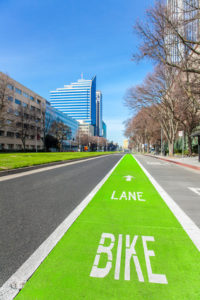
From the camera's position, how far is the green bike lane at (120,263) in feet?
7.55

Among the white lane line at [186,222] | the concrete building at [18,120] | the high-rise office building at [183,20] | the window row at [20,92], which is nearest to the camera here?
the white lane line at [186,222]

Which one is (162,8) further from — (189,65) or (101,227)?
(101,227)

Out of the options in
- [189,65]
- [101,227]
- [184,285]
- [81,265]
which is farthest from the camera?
[189,65]

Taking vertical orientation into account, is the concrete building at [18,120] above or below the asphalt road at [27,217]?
above

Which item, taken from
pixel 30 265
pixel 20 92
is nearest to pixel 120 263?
pixel 30 265

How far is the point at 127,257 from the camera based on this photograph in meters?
2.98

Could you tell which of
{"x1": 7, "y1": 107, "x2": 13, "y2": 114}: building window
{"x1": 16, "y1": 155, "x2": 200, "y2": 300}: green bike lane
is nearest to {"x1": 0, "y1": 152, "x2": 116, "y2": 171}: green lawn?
{"x1": 16, "y1": 155, "x2": 200, "y2": 300}: green bike lane

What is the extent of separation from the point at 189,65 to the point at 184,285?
2073 centimetres

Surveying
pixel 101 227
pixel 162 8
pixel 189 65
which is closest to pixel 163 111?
pixel 189 65

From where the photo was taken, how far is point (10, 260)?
2904 mm

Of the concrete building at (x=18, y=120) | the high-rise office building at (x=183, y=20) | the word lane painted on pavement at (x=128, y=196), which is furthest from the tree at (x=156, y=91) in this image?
the concrete building at (x=18, y=120)

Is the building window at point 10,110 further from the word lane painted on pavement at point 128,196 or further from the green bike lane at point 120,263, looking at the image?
the green bike lane at point 120,263

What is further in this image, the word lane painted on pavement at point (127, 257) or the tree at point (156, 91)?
the tree at point (156, 91)

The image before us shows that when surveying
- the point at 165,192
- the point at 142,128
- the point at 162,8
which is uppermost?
the point at 162,8
